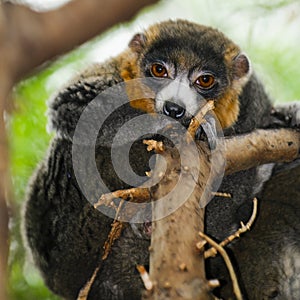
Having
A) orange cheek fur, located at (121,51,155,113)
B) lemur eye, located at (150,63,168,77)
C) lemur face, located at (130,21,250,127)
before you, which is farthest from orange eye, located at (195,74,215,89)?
orange cheek fur, located at (121,51,155,113)

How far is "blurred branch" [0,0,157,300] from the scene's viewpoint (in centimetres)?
155

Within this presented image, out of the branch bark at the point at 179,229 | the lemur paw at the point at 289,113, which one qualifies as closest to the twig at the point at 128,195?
the branch bark at the point at 179,229

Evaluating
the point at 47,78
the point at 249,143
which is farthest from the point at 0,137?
the point at 47,78

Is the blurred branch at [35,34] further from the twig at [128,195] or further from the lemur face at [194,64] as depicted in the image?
the lemur face at [194,64]

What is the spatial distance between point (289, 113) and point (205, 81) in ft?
2.23

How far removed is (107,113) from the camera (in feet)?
13.2

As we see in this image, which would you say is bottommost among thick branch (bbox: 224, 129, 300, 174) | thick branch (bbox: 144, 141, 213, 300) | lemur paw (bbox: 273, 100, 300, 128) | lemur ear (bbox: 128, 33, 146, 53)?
thick branch (bbox: 144, 141, 213, 300)

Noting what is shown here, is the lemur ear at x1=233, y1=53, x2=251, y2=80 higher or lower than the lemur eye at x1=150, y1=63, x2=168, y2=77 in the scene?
higher

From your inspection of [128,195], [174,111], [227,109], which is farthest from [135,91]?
[128,195]

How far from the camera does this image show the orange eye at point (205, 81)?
4340 millimetres

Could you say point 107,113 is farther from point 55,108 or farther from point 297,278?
point 297,278

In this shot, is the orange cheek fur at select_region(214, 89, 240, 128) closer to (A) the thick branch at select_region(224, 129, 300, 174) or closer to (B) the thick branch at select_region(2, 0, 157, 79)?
(A) the thick branch at select_region(224, 129, 300, 174)

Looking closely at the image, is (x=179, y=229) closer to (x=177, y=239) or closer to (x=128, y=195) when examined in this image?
(x=177, y=239)

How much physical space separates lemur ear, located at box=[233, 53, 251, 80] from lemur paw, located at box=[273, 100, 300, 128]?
40 centimetres
